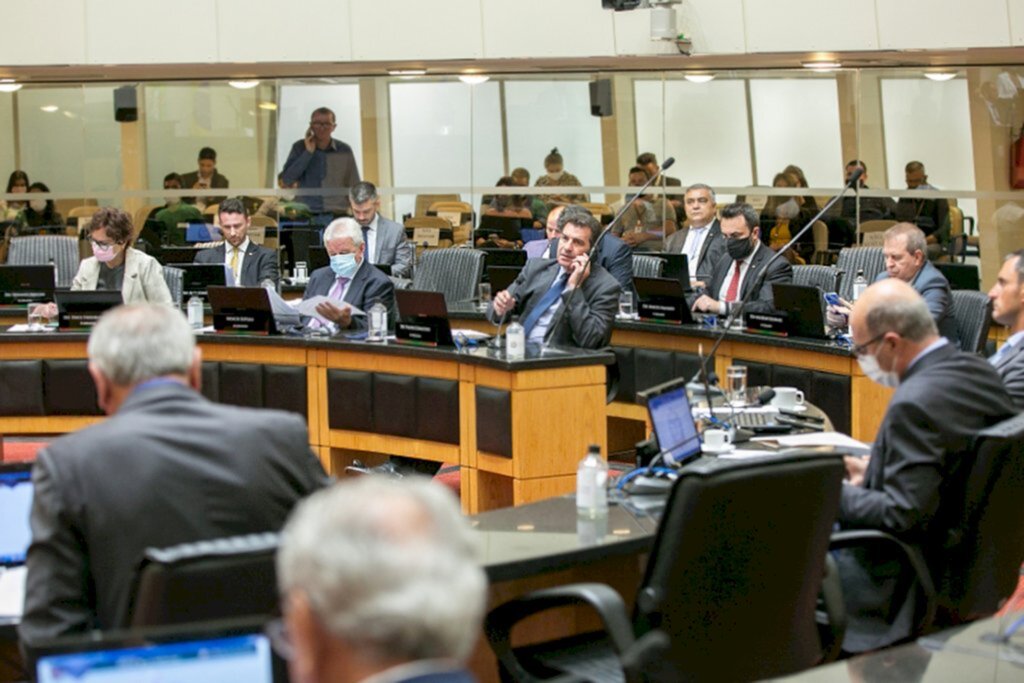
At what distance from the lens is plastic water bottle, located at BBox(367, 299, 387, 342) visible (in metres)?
6.89

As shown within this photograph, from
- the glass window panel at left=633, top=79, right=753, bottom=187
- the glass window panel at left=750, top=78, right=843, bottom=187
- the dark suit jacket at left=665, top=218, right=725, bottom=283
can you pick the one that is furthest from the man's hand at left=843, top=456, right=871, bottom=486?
the glass window panel at left=633, top=79, right=753, bottom=187

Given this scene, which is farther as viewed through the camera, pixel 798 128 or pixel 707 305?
pixel 798 128

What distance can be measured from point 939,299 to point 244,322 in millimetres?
3218

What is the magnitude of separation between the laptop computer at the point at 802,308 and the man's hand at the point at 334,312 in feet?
6.55

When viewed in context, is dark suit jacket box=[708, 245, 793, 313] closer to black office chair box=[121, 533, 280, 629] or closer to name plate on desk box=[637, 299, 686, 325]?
name plate on desk box=[637, 299, 686, 325]

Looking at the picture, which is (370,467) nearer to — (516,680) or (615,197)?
(516,680)

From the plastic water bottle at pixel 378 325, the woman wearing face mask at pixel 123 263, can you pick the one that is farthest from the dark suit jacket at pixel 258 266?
the plastic water bottle at pixel 378 325

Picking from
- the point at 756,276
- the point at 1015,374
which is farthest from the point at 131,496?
the point at 756,276

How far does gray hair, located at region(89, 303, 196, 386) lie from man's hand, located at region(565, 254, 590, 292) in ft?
13.5

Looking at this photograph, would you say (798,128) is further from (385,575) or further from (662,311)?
(385,575)

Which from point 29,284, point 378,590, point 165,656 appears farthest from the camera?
point 29,284

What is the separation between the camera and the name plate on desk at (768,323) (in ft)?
22.7

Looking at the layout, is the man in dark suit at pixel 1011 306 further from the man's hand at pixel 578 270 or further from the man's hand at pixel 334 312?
the man's hand at pixel 334 312

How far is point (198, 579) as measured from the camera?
7.57ft
